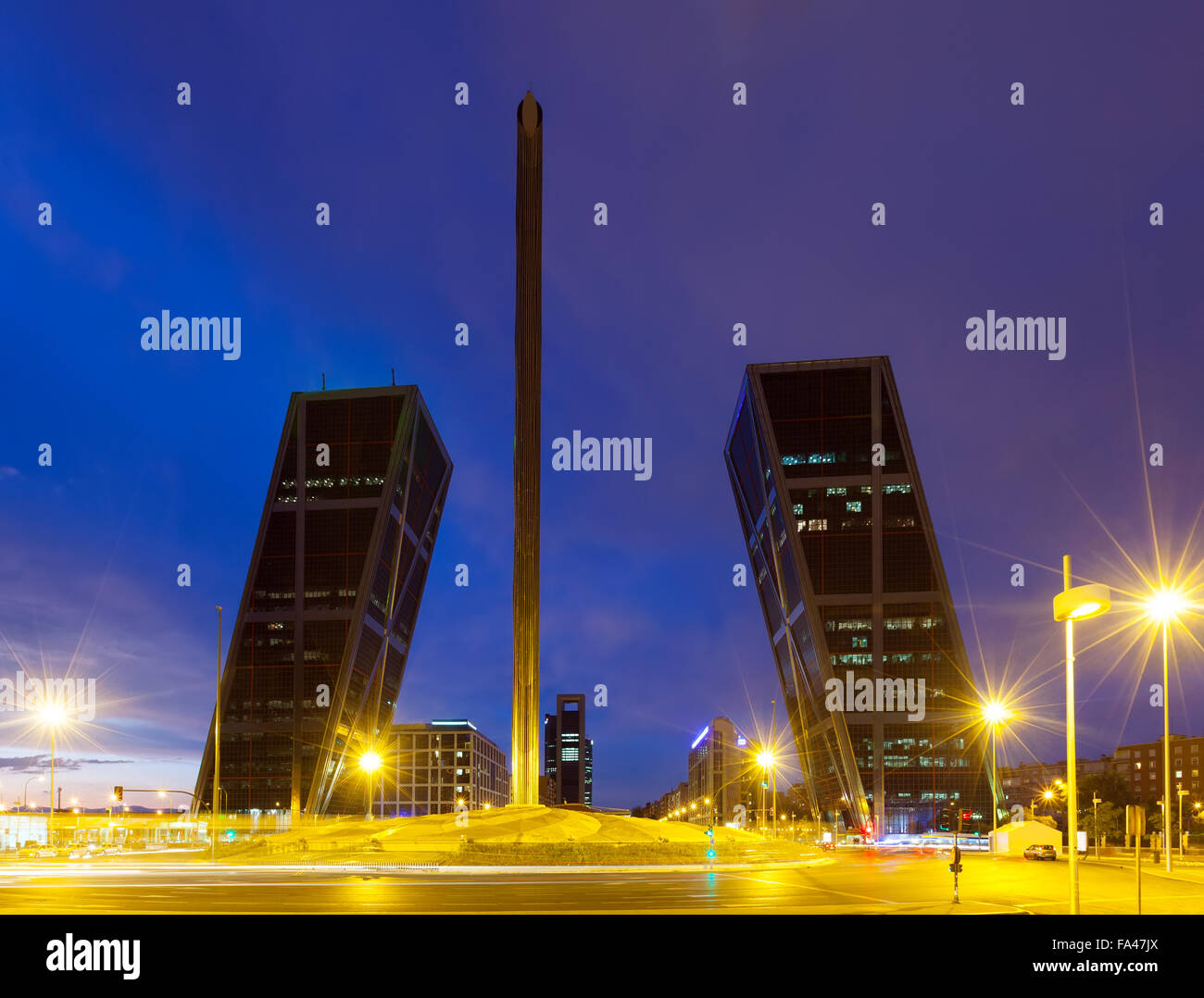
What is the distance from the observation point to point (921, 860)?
160 feet

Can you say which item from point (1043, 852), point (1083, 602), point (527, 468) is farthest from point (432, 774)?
point (1083, 602)

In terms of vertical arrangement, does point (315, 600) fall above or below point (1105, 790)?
above

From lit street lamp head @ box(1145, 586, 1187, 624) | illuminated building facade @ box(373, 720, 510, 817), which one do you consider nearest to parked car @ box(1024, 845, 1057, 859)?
lit street lamp head @ box(1145, 586, 1187, 624)

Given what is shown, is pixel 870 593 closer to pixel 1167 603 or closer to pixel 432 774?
pixel 1167 603

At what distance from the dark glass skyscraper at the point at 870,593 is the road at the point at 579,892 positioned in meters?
72.5

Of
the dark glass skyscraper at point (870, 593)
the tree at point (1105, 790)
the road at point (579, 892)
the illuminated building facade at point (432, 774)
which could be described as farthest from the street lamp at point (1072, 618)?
the illuminated building facade at point (432, 774)

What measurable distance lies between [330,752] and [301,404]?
4201 centimetres

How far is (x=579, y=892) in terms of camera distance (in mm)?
27734

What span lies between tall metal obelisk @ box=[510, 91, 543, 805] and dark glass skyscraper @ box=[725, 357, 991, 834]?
53.1 metres

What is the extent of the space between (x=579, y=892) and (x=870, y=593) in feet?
297

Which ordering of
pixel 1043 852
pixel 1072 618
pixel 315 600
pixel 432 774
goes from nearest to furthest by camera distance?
1. pixel 1072 618
2. pixel 1043 852
3. pixel 315 600
4. pixel 432 774

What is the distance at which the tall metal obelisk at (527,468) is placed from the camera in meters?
59.6
